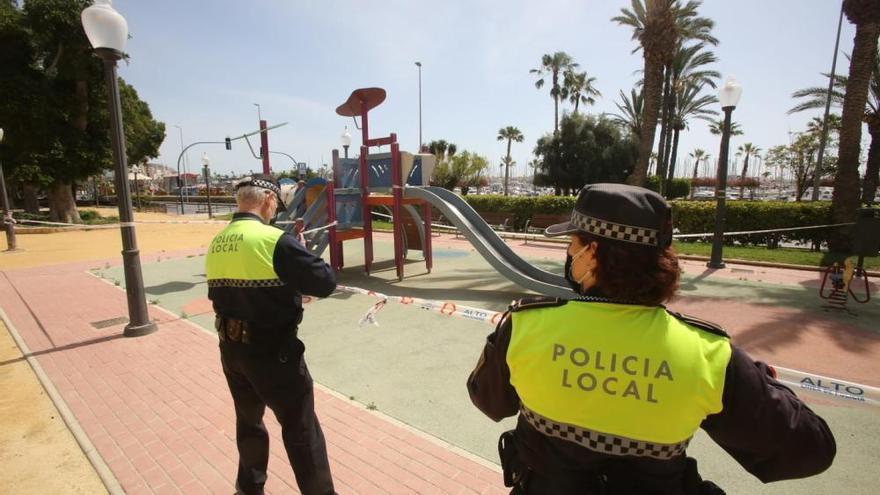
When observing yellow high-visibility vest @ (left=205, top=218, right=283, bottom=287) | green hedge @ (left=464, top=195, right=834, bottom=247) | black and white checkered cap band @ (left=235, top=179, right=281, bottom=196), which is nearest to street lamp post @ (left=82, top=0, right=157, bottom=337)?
black and white checkered cap band @ (left=235, top=179, right=281, bottom=196)

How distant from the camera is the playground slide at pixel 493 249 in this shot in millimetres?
7927

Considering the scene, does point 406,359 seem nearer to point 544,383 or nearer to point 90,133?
point 544,383

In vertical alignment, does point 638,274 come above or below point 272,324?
above

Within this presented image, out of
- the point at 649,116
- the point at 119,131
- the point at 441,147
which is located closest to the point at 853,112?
the point at 649,116

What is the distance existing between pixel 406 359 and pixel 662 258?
4390 millimetres

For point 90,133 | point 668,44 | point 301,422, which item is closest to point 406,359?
point 301,422

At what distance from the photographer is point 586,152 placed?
32906mm

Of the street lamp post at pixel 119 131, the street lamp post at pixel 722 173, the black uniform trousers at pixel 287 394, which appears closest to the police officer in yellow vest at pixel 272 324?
the black uniform trousers at pixel 287 394

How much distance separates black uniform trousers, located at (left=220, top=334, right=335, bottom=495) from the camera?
8.63ft

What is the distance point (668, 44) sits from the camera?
48.9ft

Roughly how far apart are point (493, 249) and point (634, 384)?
7869mm

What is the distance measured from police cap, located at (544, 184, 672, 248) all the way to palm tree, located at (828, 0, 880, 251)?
1483cm

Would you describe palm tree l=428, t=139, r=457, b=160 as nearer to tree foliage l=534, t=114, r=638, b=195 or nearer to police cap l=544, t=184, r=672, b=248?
tree foliage l=534, t=114, r=638, b=195

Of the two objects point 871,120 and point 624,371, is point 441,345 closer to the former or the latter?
point 624,371
